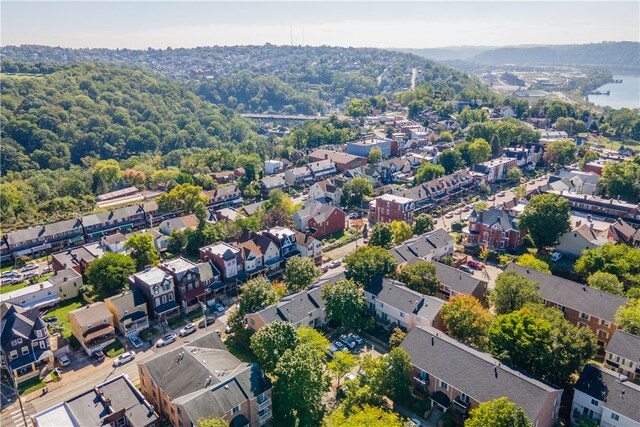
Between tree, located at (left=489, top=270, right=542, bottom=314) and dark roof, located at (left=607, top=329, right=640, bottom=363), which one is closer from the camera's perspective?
dark roof, located at (left=607, top=329, right=640, bottom=363)

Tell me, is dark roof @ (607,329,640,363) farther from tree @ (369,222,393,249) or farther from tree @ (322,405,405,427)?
tree @ (369,222,393,249)

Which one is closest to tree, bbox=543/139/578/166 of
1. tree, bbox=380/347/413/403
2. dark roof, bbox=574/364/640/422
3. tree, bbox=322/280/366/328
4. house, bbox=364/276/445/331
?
house, bbox=364/276/445/331

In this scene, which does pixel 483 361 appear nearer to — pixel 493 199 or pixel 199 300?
pixel 199 300

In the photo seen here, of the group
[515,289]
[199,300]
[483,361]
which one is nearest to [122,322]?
[199,300]

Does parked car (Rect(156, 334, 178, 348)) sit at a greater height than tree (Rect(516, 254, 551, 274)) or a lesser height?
lesser

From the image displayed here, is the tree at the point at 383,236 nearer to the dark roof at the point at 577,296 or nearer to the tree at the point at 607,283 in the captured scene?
the dark roof at the point at 577,296

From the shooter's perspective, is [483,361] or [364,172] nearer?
[483,361]

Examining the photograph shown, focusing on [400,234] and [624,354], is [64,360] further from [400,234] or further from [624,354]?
[624,354]
